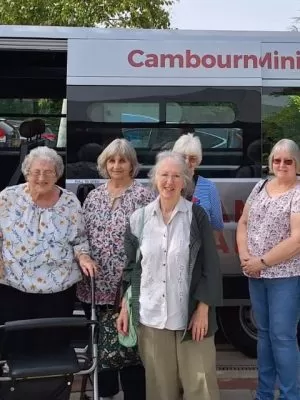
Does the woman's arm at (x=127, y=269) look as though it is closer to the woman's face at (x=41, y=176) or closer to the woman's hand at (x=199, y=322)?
the woman's hand at (x=199, y=322)

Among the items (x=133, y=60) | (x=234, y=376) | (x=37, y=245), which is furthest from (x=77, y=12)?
(x=37, y=245)

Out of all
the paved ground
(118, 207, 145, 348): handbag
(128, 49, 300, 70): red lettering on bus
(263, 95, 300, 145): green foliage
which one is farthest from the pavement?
(128, 49, 300, 70): red lettering on bus

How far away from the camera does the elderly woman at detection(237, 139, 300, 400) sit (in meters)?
3.61

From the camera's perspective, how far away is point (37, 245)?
336 centimetres

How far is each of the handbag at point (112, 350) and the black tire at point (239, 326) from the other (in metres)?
1.49

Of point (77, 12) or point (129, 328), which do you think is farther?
point (77, 12)

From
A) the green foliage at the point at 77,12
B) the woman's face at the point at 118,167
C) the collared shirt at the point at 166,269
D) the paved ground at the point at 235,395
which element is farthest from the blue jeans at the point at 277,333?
the green foliage at the point at 77,12

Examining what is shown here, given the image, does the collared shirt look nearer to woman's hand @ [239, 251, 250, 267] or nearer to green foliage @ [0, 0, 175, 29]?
woman's hand @ [239, 251, 250, 267]

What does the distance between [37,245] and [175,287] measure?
29.7 inches

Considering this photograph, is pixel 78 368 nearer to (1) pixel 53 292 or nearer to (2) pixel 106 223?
(1) pixel 53 292

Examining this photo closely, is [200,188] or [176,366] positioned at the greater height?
[200,188]

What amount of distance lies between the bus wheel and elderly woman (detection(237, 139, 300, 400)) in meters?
1.11

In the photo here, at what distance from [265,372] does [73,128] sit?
2.06 meters

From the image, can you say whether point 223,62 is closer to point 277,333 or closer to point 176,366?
point 277,333
